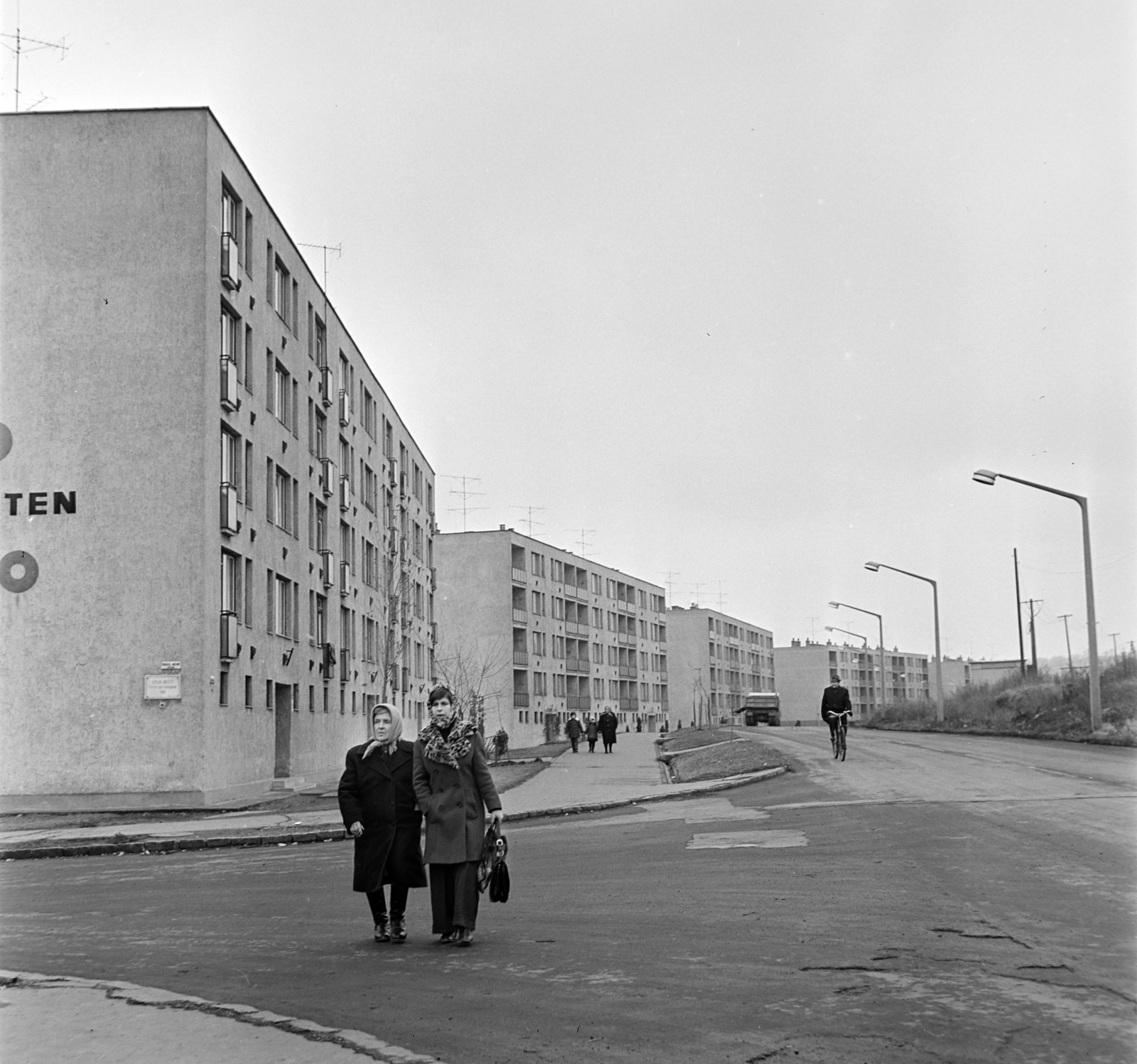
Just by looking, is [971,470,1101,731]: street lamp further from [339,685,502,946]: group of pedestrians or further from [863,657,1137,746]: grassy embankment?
[339,685,502,946]: group of pedestrians

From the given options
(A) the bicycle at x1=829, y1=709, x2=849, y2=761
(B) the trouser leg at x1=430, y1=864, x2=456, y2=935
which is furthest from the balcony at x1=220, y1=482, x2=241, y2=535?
(B) the trouser leg at x1=430, y1=864, x2=456, y2=935

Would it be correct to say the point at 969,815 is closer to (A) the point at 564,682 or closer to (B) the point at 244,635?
(B) the point at 244,635

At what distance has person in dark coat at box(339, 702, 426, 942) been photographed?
9.13m

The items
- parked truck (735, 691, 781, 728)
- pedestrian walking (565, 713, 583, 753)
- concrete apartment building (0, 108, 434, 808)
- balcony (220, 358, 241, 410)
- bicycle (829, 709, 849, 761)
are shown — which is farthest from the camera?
parked truck (735, 691, 781, 728)

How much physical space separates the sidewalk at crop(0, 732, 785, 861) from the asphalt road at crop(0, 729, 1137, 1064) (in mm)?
1328

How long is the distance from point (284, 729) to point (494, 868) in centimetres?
2782

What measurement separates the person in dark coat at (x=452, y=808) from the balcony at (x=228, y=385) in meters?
21.5

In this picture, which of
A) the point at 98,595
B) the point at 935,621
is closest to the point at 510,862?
the point at 98,595

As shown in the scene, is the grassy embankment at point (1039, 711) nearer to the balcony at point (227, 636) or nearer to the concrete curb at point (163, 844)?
the balcony at point (227, 636)

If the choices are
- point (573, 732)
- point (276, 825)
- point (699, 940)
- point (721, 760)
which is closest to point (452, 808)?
point (699, 940)

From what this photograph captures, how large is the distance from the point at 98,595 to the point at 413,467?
3883 cm

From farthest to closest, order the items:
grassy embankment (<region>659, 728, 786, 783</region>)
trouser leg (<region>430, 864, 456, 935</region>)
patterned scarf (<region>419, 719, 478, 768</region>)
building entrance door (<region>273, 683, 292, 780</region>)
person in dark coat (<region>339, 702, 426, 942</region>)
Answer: building entrance door (<region>273, 683, 292, 780</region>), grassy embankment (<region>659, 728, 786, 783</region>), person in dark coat (<region>339, 702, 426, 942</region>), patterned scarf (<region>419, 719, 478, 768</region>), trouser leg (<region>430, 864, 456, 935</region>)

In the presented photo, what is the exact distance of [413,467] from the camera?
215 feet

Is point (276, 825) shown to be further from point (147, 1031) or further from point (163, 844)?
point (147, 1031)
